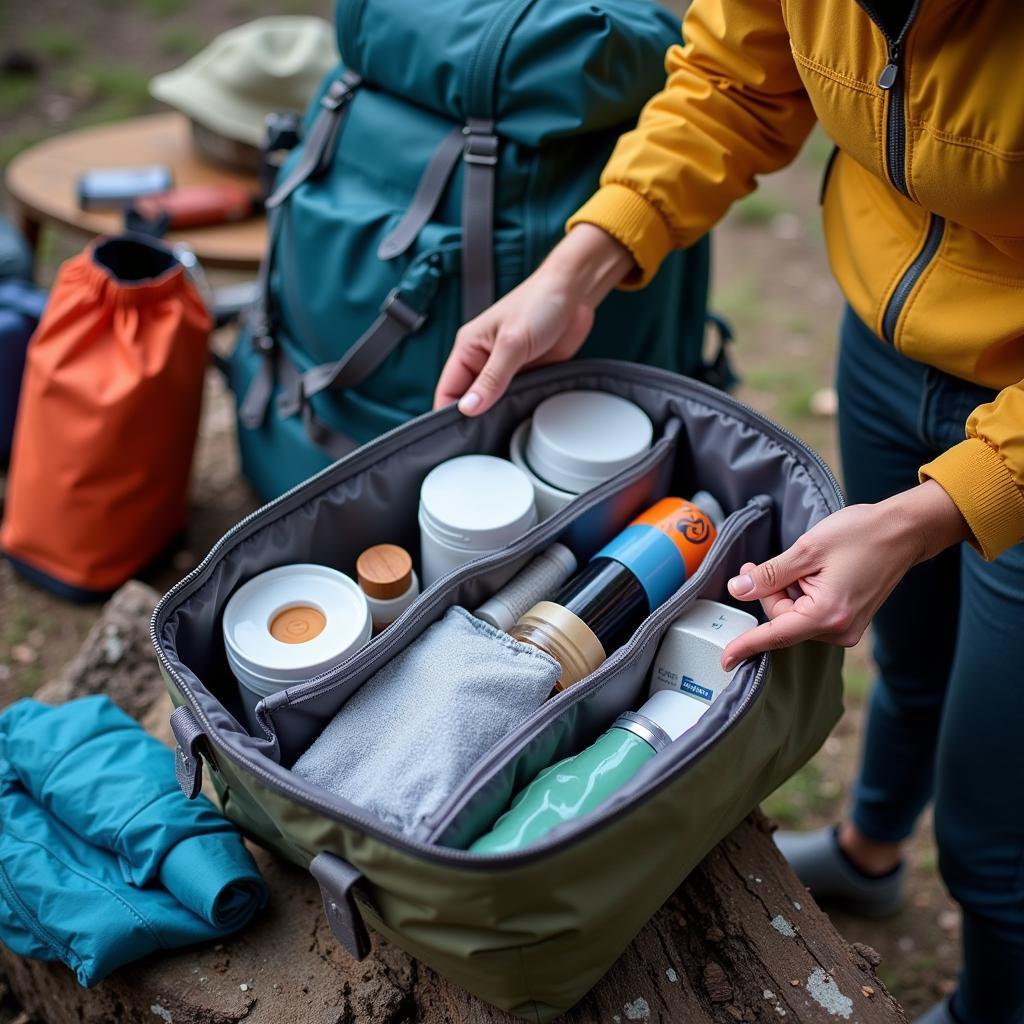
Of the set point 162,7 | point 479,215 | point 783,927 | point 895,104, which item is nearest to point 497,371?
point 479,215

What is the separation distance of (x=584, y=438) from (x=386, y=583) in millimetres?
302

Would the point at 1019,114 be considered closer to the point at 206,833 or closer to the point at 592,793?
the point at 592,793

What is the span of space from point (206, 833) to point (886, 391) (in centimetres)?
89

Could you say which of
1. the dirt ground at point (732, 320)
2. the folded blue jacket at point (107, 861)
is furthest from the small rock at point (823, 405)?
the folded blue jacket at point (107, 861)

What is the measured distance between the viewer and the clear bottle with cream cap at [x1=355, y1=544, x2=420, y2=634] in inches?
43.7

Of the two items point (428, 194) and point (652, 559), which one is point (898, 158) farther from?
point (428, 194)

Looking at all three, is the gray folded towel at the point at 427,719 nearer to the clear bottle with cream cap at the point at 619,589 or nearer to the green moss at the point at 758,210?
the clear bottle with cream cap at the point at 619,589

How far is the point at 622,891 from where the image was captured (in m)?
0.85

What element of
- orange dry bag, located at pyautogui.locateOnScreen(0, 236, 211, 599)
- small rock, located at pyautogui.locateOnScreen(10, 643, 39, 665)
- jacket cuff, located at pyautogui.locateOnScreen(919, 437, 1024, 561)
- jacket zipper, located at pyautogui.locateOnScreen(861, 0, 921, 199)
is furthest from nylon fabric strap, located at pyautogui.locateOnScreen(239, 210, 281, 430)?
jacket cuff, located at pyautogui.locateOnScreen(919, 437, 1024, 561)

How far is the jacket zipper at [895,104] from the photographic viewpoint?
2.85 ft

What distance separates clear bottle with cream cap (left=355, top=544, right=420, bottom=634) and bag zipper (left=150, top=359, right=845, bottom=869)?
0.32 feet

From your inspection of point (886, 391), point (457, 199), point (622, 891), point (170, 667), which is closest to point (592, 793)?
point (622, 891)

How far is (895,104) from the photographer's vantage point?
91cm

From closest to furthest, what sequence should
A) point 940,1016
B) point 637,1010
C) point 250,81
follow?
point 637,1010, point 940,1016, point 250,81
